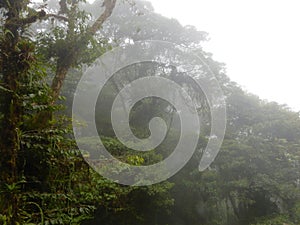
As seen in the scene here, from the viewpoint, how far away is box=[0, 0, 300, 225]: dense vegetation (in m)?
2.48

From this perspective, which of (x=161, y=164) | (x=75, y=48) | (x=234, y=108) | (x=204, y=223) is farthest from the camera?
(x=234, y=108)

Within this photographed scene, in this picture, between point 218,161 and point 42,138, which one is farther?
point 218,161

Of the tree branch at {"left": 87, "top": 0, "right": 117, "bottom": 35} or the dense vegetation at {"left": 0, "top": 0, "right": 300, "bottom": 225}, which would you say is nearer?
the dense vegetation at {"left": 0, "top": 0, "right": 300, "bottom": 225}

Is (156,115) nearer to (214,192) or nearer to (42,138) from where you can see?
(214,192)

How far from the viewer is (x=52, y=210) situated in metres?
2.54

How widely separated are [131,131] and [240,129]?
505cm

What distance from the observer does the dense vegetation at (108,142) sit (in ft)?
8.13

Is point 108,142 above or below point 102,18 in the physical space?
below

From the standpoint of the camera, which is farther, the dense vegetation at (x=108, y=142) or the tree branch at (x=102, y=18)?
the tree branch at (x=102, y=18)

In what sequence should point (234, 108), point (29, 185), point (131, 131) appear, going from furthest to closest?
1. point (234, 108)
2. point (131, 131)
3. point (29, 185)

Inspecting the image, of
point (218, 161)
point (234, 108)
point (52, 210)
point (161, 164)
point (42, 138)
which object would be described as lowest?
point (52, 210)

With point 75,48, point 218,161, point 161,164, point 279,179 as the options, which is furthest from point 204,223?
point 75,48

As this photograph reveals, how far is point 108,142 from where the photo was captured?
22.9 ft

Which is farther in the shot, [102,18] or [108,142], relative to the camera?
[108,142]
